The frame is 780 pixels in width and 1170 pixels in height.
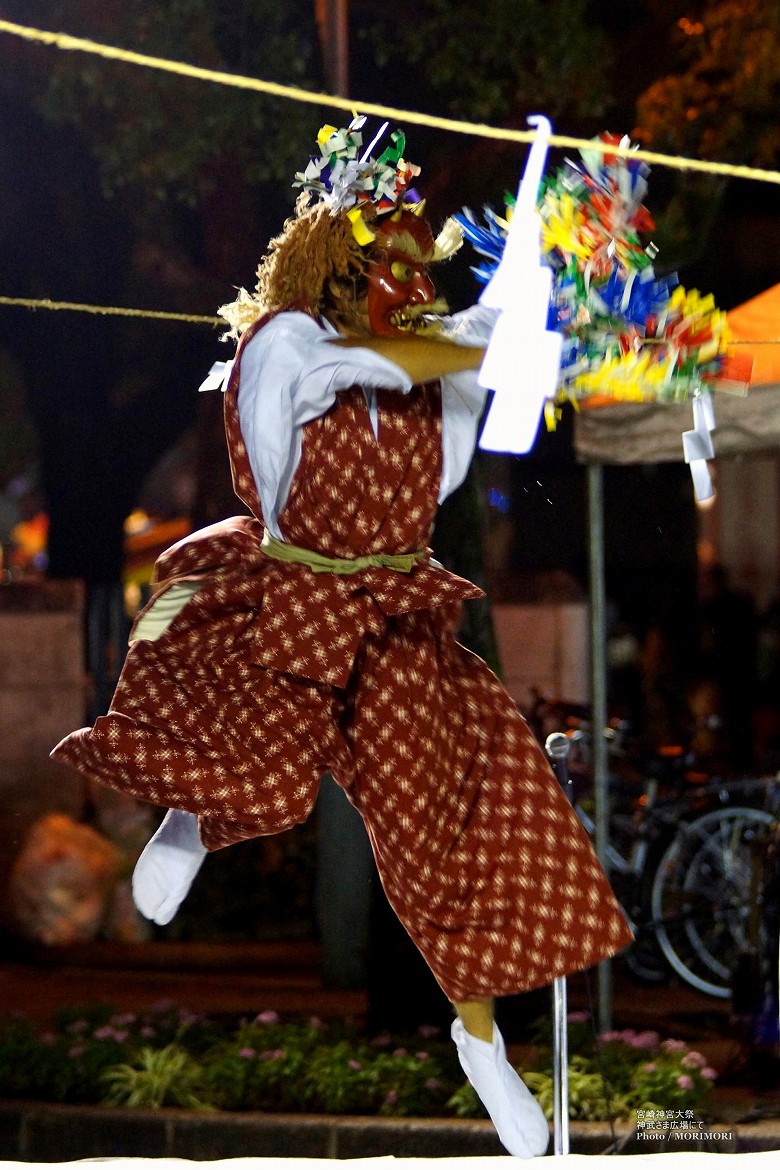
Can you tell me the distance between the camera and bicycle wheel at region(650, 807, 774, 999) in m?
6.57

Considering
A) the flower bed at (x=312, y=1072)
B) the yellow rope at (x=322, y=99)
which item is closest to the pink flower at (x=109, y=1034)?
the flower bed at (x=312, y=1072)

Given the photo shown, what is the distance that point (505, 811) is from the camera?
3.51m

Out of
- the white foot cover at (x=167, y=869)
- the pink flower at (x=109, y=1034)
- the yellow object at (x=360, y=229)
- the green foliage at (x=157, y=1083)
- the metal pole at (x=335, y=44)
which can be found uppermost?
the metal pole at (x=335, y=44)

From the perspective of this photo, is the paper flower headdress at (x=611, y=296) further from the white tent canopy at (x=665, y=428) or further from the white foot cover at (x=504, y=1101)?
the white foot cover at (x=504, y=1101)

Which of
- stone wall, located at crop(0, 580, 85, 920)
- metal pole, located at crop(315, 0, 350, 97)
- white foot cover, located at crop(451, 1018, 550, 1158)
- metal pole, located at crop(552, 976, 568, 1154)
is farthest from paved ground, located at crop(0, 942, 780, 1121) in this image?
metal pole, located at crop(315, 0, 350, 97)

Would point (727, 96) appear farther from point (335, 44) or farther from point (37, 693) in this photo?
point (37, 693)

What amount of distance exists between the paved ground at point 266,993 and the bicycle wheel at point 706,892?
0.14 meters

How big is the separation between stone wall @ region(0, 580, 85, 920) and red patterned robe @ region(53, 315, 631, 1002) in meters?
4.35

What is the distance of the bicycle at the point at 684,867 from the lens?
6.58 meters

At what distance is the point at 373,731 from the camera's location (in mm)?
3453

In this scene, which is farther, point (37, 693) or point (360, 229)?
point (37, 693)

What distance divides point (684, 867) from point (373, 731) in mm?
3572

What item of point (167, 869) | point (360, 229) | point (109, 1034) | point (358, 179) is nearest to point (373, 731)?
point (167, 869)

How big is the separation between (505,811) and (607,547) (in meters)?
10.4
